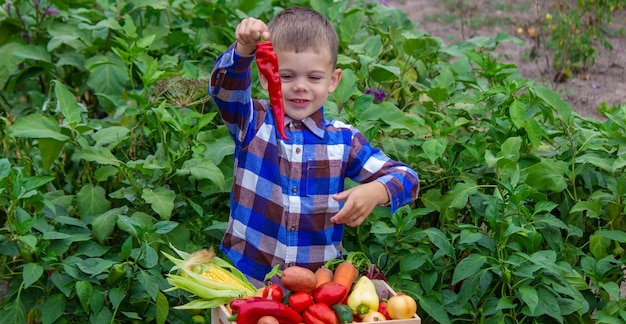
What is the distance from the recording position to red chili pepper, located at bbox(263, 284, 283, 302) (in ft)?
9.40

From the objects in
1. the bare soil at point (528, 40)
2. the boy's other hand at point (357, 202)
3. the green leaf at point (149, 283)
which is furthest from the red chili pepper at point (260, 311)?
the bare soil at point (528, 40)

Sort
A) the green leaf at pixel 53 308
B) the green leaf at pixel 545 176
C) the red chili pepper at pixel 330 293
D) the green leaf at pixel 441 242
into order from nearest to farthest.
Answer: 1. the red chili pepper at pixel 330 293
2. the green leaf at pixel 53 308
3. the green leaf at pixel 441 242
4. the green leaf at pixel 545 176

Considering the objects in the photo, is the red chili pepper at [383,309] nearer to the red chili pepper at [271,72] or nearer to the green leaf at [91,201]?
the red chili pepper at [271,72]

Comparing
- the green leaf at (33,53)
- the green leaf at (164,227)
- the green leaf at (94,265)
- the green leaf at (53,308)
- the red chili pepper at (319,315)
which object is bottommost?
the green leaf at (53,308)

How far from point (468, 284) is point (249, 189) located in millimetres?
915

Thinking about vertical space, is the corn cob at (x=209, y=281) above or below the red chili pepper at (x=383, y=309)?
above

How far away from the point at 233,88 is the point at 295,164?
12.9 inches

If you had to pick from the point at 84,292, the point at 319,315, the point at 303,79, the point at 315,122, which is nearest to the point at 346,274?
the point at 319,315

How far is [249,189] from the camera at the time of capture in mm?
3223

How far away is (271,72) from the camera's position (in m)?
2.91

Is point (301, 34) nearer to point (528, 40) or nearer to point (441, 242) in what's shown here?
point (441, 242)

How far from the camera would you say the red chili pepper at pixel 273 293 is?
9.40 feet

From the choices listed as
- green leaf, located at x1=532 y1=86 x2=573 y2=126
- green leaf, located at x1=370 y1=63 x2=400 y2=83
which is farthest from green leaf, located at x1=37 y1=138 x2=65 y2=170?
green leaf, located at x1=532 y1=86 x2=573 y2=126

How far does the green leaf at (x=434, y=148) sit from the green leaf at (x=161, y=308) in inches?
44.2
